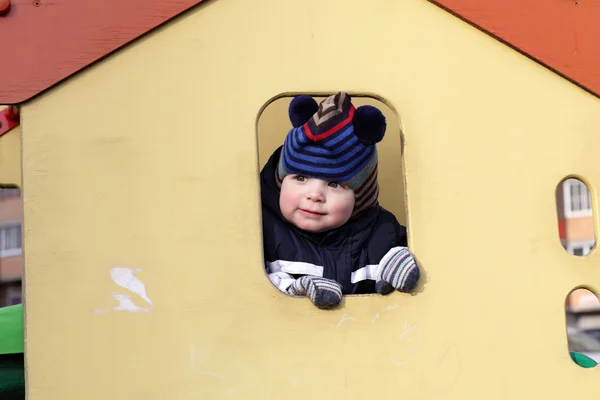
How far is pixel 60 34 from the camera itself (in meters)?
2.43

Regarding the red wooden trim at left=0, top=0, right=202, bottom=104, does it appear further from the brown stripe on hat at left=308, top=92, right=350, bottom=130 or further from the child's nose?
the child's nose

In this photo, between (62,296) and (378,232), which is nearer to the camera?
(62,296)

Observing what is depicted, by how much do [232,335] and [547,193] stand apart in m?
0.86

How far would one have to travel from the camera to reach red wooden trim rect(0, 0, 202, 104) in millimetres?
2398

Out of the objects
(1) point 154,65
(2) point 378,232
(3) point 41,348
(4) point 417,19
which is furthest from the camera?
(2) point 378,232

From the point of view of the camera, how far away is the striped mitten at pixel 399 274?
8.15 feet

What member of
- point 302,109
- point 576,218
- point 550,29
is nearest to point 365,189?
point 302,109

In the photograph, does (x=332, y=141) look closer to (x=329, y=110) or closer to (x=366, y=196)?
(x=329, y=110)

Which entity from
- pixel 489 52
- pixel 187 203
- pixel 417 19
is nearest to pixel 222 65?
pixel 187 203

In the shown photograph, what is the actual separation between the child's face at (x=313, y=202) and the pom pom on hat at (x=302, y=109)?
6.0 inches

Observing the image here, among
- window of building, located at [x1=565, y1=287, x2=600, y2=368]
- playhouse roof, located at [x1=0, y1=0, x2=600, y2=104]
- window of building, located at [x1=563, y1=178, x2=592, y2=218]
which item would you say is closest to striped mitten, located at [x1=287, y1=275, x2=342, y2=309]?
playhouse roof, located at [x1=0, y1=0, x2=600, y2=104]

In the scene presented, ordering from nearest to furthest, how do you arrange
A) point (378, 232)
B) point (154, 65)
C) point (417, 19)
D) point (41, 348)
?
point (41, 348) → point (154, 65) → point (417, 19) → point (378, 232)

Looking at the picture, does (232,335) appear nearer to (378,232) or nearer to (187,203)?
(187,203)

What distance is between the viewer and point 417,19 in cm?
263
